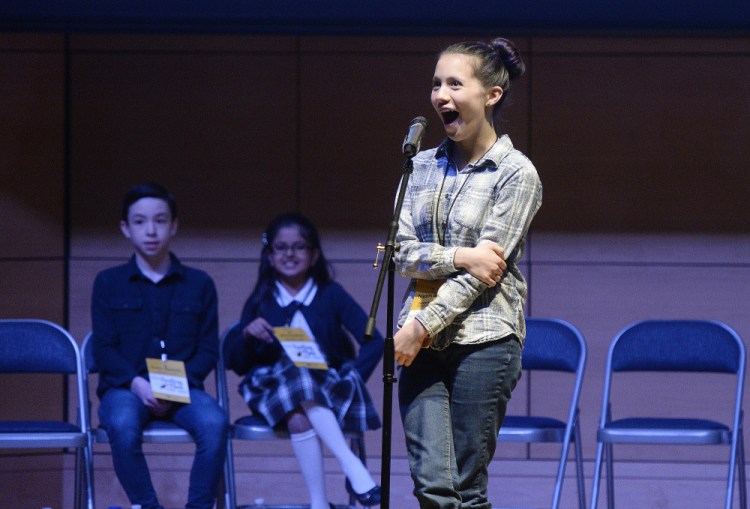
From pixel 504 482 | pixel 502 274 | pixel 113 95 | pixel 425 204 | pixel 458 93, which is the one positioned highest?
pixel 113 95

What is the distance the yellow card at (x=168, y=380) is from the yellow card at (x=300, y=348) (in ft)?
1.34

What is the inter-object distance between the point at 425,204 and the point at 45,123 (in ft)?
9.68

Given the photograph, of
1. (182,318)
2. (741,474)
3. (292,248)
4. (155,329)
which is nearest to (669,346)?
(741,474)

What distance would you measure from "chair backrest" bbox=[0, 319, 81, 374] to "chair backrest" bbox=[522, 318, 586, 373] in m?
1.92

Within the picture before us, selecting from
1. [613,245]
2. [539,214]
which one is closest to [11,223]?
[539,214]

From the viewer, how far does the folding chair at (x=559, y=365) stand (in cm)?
415

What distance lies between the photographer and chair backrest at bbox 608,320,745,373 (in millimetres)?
4418

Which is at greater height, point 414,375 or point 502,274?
point 502,274

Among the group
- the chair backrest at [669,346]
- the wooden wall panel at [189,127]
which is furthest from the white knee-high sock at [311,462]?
the wooden wall panel at [189,127]

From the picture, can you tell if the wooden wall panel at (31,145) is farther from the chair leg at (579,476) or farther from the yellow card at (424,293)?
the yellow card at (424,293)

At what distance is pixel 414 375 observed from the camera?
268 centimetres

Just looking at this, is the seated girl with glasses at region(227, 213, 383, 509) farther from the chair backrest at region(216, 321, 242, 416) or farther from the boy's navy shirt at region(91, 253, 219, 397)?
the boy's navy shirt at region(91, 253, 219, 397)

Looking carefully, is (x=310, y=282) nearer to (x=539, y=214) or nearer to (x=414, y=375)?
(x=539, y=214)

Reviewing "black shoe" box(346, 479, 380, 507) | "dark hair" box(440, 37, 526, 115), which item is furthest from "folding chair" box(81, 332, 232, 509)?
"dark hair" box(440, 37, 526, 115)
